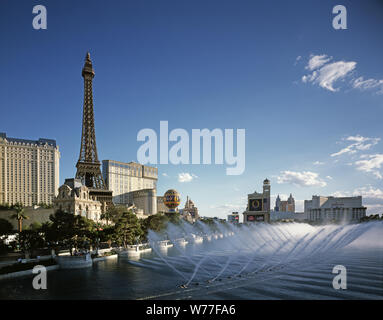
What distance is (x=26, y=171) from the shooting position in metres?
184

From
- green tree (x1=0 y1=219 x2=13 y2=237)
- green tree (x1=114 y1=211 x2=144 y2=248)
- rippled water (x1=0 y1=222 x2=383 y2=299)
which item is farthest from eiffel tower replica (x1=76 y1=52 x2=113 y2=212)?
rippled water (x1=0 y1=222 x2=383 y2=299)

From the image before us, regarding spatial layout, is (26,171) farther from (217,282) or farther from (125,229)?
(217,282)

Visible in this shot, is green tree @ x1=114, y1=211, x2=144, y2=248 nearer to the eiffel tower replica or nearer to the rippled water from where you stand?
the rippled water

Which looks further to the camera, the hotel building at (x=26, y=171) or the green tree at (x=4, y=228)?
the hotel building at (x=26, y=171)

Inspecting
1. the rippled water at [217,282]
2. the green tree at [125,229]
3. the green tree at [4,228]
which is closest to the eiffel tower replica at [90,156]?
the green tree at [125,229]

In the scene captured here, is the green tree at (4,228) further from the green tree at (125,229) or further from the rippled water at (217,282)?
the green tree at (125,229)

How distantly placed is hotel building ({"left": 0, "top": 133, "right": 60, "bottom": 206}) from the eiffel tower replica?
6697 cm

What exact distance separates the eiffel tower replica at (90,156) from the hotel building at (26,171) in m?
67.0

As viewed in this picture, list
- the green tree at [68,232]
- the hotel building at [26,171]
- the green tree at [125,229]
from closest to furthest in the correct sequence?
the green tree at [68,232] → the green tree at [125,229] → the hotel building at [26,171]

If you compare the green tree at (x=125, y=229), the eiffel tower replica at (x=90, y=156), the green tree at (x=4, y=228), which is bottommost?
the green tree at (x=125, y=229)

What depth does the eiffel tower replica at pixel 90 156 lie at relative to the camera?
128 meters

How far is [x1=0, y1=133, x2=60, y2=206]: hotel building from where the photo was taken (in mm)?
173750

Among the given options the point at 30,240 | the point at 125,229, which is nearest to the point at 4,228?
the point at 30,240
